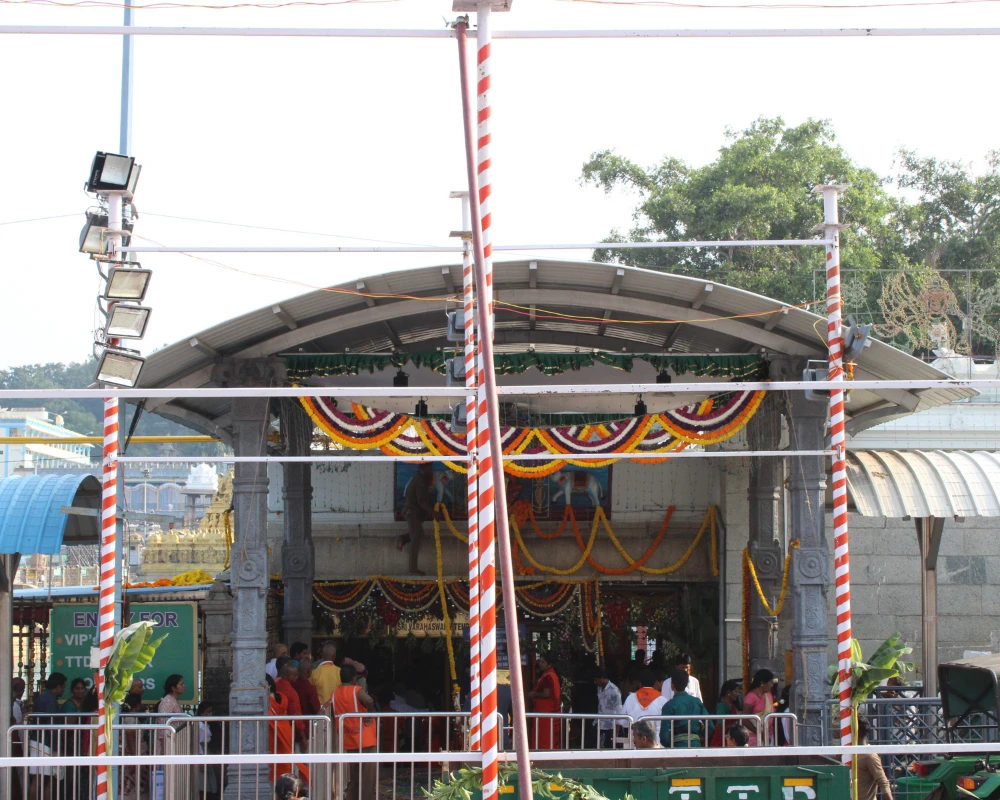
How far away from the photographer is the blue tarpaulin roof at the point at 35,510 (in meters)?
12.5

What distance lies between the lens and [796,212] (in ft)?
119

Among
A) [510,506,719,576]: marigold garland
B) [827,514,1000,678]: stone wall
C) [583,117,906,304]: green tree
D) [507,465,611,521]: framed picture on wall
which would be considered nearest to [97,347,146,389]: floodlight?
[510,506,719,576]: marigold garland

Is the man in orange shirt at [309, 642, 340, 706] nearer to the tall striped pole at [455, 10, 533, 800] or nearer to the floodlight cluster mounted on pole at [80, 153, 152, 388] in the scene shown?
the floodlight cluster mounted on pole at [80, 153, 152, 388]

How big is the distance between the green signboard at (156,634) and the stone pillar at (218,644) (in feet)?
7.84

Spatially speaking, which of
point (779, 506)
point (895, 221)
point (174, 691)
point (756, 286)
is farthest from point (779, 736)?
point (895, 221)

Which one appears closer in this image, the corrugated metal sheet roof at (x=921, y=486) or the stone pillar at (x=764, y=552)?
the corrugated metal sheet roof at (x=921, y=486)

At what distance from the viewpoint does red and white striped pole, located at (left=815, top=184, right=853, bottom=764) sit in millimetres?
9258

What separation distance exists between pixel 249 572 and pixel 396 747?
3241mm

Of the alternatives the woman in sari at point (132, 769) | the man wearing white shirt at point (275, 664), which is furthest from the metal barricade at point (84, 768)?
the man wearing white shirt at point (275, 664)

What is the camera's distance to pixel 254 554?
1383 cm

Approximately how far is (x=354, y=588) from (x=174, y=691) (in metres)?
6.28

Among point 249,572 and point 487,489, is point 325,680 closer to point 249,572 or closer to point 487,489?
point 249,572

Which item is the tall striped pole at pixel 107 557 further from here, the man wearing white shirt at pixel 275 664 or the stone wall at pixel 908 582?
the stone wall at pixel 908 582

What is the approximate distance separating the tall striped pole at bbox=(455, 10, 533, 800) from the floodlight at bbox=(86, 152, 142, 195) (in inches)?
150
